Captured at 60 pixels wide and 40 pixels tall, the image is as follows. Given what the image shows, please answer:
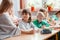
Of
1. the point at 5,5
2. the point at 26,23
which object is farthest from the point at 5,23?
the point at 26,23

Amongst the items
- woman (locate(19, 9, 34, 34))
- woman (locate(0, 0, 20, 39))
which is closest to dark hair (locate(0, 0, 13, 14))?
woman (locate(0, 0, 20, 39))

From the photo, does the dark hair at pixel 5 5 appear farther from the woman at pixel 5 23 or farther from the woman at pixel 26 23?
the woman at pixel 26 23

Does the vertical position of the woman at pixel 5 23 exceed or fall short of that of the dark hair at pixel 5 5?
it falls short

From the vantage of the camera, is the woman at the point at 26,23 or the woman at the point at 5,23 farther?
the woman at the point at 26,23

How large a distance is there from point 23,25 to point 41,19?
2.05 feet

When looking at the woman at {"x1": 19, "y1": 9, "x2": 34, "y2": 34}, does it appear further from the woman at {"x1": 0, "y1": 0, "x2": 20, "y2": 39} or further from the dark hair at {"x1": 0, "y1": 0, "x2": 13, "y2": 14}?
the dark hair at {"x1": 0, "y1": 0, "x2": 13, "y2": 14}

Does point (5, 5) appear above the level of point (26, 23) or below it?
above

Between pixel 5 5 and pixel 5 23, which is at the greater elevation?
pixel 5 5

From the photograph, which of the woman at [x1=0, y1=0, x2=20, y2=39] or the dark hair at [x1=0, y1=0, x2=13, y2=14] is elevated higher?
the dark hair at [x1=0, y1=0, x2=13, y2=14]

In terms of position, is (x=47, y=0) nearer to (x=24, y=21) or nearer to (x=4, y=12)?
(x=24, y=21)

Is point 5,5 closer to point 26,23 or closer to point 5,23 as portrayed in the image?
point 5,23

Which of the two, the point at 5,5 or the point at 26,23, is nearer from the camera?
the point at 5,5

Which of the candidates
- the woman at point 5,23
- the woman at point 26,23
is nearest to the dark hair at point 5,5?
the woman at point 5,23

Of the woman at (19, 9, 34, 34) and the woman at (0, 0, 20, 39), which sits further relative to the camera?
the woman at (19, 9, 34, 34)
